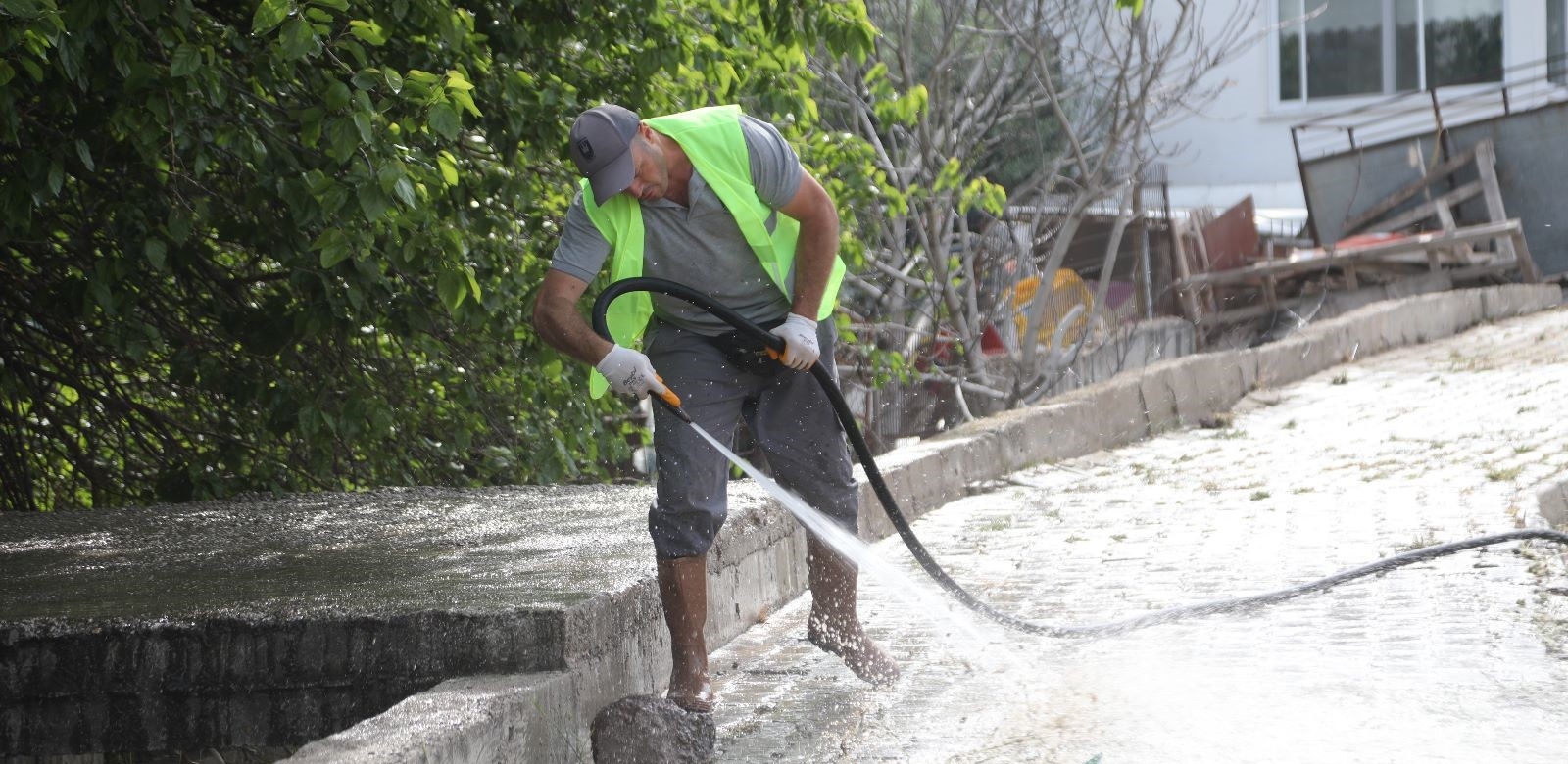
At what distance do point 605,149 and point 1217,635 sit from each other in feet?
7.72

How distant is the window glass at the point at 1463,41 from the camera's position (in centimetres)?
1883

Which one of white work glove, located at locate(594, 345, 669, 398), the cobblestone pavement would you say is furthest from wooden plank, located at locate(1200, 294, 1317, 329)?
white work glove, located at locate(594, 345, 669, 398)

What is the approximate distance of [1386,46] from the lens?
19250 millimetres

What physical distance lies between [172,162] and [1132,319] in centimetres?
977

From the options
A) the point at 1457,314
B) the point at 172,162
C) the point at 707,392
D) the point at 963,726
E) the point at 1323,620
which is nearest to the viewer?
the point at 963,726

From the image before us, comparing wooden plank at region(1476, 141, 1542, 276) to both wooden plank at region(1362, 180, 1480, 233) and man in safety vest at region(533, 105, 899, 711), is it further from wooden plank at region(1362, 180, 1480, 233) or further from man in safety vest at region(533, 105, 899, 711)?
man in safety vest at region(533, 105, 899, 711)

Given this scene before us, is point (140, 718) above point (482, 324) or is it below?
below

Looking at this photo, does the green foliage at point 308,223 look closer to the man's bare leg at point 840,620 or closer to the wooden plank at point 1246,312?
A: the man's bare leg at point 840,620

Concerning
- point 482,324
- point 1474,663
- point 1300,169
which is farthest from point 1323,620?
point 1300,169

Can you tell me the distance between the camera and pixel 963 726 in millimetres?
4051

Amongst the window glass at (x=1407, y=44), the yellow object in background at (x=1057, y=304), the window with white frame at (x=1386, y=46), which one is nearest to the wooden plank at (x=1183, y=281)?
the yellow object in background at (x=1057, y=304)

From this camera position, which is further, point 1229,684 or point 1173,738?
point 1229,684

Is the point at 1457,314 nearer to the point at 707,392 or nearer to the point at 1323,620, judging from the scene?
the point at 1323,620

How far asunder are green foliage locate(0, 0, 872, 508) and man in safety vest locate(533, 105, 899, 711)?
74 cm
